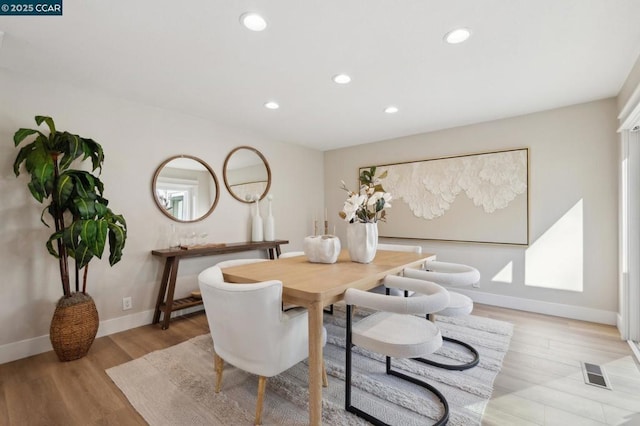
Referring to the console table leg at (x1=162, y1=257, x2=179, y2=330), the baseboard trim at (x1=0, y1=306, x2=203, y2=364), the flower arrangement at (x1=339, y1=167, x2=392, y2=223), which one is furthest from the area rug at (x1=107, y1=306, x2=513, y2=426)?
the flower arrangement at (x1=339, y1=167, x2=392, y2=223)

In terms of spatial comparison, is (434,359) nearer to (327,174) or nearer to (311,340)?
(311,340)

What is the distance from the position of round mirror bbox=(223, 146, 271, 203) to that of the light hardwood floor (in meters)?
1.80

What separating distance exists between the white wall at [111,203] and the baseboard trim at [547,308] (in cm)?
303

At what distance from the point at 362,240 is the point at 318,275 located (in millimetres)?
529

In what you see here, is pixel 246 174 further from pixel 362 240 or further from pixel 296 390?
pixel 296 390

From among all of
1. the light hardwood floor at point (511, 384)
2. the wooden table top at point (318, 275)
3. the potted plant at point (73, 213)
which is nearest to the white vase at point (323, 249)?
the wooden table top at point (318, 275)

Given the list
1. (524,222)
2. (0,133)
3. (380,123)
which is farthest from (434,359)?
(0,133)

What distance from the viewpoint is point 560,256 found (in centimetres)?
306

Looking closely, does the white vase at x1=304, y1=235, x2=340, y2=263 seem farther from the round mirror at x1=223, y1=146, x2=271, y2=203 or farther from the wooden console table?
the round mirror at x1=223, y1=146, x2=271, y2=203

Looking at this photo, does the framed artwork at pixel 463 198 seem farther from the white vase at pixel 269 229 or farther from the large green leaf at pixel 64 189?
the large green leaf at pixel 64 189

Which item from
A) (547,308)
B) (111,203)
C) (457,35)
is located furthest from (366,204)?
(547,308)

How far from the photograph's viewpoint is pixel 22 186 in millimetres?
2248

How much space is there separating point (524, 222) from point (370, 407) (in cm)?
281

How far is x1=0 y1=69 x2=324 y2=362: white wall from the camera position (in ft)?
7.24
